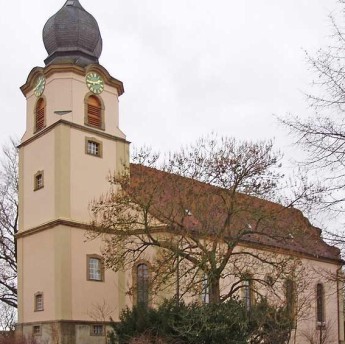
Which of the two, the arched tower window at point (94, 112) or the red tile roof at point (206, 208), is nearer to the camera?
the red tile roof at point (206, 208)

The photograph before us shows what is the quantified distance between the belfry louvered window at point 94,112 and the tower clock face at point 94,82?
Answer: 424 millimetres

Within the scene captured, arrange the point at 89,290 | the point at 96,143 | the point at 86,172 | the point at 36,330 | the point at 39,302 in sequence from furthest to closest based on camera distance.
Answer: the point at 96,143, the point at 86,172, the point at 39,302, the point at 89,290, the point at 36,330

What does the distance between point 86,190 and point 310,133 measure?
22885 millimetres

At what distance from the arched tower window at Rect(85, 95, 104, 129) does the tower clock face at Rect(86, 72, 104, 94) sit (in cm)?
40

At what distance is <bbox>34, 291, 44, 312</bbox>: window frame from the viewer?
2988 cm

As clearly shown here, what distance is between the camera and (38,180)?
31.9 metres

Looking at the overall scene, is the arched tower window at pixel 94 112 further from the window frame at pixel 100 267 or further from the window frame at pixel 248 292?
the window frame at pixel 248 292

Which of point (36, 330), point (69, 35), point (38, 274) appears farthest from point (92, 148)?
point (36, 330)

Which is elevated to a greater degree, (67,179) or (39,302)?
(67,179)

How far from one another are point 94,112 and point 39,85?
3.20m

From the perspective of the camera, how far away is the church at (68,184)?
29.3 meters

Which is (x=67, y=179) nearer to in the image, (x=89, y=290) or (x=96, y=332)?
(x=89, y=290)

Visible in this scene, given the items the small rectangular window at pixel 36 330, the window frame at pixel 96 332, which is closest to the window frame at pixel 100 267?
the window frame at pixel 96 332

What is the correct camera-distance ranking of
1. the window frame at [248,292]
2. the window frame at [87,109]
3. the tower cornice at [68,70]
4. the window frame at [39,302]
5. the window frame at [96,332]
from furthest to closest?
1. the window frame at [87,109]
2. the tower cornice at [68,70]
3. the window frame at [39,302]
4. the window frame at [96,332]
5. the window frame at [248,292]
